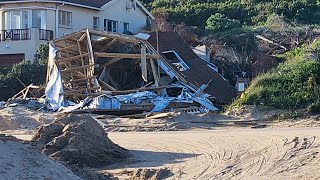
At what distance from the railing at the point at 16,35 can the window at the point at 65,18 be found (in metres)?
2.21

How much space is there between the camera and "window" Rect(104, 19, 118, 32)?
160 ft

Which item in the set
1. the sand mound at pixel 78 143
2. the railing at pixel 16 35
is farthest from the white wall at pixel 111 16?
the sand mound at pixel 78 143

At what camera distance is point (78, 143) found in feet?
65.5

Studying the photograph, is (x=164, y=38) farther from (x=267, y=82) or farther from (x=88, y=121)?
(x=88, y=121)

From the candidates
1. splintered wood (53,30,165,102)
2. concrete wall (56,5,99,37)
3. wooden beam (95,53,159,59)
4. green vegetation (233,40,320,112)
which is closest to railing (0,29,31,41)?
concrete wall (56,5,99,37)

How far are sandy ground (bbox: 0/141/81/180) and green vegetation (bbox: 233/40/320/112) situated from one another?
14739 mm

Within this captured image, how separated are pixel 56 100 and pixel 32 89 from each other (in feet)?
12.4

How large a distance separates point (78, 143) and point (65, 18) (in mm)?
26268

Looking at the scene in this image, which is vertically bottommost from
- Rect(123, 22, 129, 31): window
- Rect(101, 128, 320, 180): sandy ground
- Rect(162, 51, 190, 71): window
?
Rect(101, 128, 320, 180): sandy ground

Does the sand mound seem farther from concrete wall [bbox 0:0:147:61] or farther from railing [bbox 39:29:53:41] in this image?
railing [bbox 39:29:53:41]

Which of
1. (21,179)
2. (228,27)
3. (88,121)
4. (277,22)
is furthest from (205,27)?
(21,179)

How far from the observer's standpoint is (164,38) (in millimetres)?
36719

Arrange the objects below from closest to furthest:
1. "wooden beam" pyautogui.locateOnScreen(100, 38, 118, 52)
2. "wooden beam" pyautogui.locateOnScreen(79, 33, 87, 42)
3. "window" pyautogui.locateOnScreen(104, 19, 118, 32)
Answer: "wooden beam" pyautogui.locateOnScreen(79, 33, 87, 42)
"wooden beam" pyautogui.locateOnScreen(100, 38, 118, 52)
"window" pyautogui.locateOnScreen(104, 19, 118, 32)

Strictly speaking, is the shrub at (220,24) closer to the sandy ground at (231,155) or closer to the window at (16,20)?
the window at (16,20)
